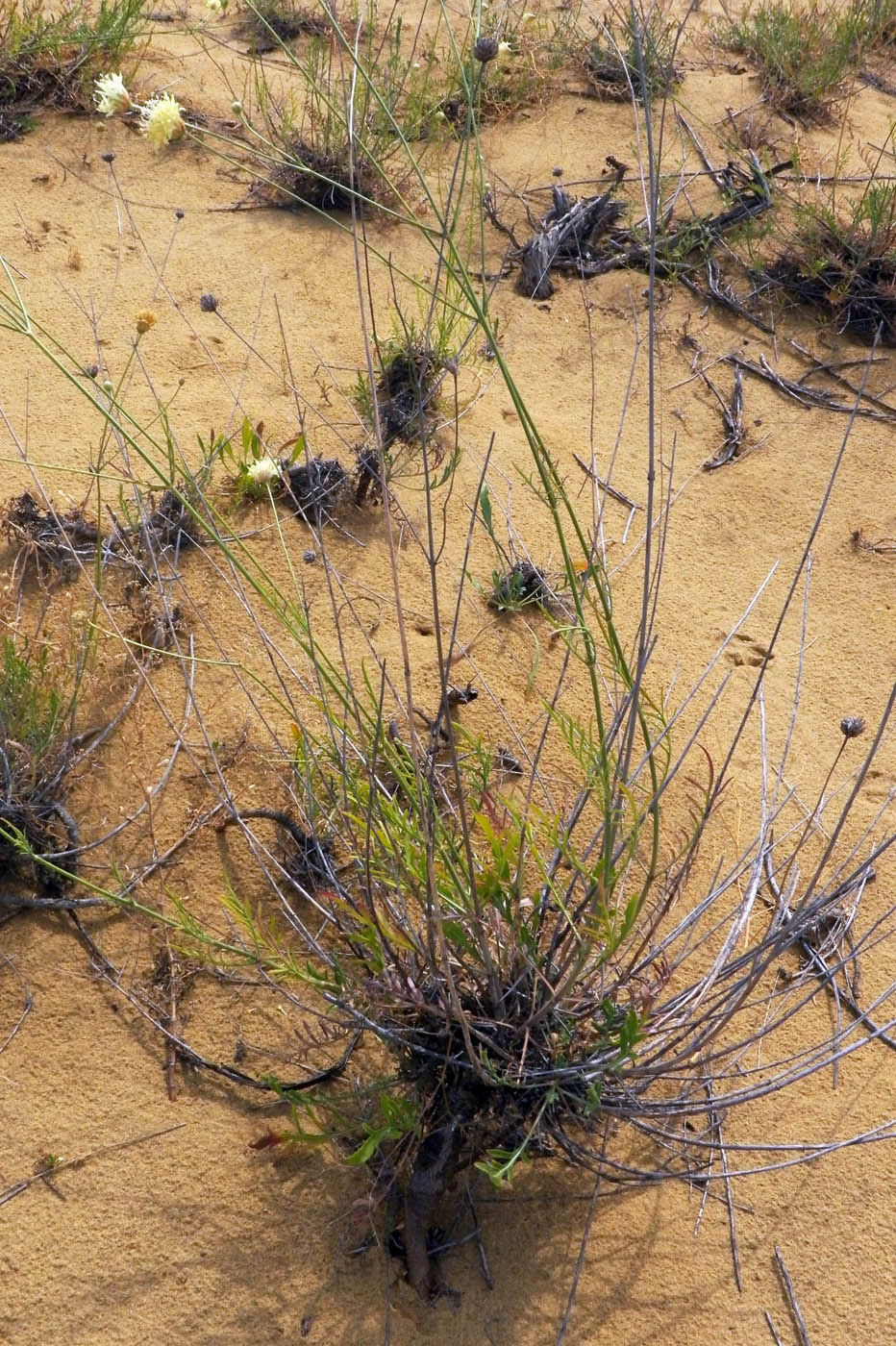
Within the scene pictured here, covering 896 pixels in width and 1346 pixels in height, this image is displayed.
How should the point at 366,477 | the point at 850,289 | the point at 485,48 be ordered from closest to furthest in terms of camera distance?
1. the point at 485,48
2. the point at 366,477
3. the point at 850,289

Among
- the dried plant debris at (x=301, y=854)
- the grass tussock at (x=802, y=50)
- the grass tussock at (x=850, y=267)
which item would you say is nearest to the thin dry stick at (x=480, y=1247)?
the dried plant debris at (x=301, y=854)

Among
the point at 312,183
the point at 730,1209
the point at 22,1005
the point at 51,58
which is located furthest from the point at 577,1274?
the point at 51,58

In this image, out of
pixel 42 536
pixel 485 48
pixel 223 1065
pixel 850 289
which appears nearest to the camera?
pixel 485 48

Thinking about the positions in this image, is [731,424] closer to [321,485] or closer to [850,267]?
[850,267]

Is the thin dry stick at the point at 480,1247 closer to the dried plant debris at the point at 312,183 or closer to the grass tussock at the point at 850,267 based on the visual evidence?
the grass tussock at the point at 850,267

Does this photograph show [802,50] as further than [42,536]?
Yes

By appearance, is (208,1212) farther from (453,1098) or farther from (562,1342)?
(562,1342)
